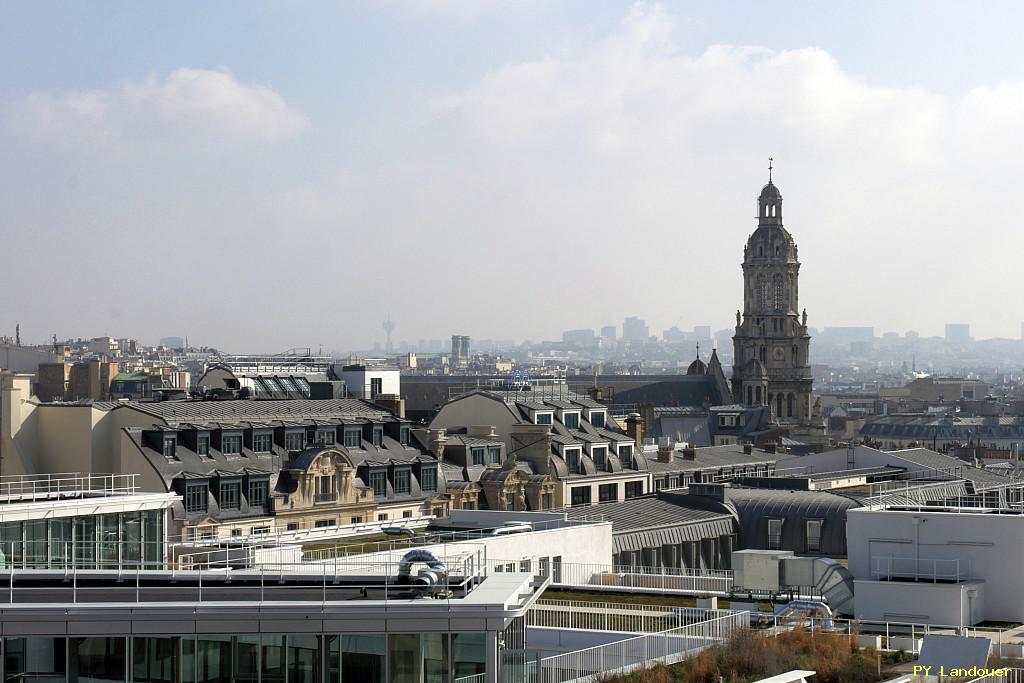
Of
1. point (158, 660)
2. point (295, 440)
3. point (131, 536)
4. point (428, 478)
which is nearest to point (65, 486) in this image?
point (131, 536)

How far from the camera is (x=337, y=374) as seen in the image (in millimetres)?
112938

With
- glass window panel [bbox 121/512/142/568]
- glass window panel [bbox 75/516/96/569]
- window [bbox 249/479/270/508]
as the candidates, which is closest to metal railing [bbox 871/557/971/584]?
glass window panel [bbox 121/512/142/568]

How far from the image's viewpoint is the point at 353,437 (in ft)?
232

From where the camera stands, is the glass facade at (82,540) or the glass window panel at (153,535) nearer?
the glass facade at (82,540)

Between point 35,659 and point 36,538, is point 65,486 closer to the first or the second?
point 36,538

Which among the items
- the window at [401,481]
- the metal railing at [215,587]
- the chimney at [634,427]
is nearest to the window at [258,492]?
the window at [401,481]

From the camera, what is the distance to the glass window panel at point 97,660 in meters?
27.3

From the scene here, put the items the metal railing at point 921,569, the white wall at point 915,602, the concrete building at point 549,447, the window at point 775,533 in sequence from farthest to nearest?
the concrete building at point 549,447
the window at point 775,533
the metal railing at point 921,569
the white wall at point 915,602

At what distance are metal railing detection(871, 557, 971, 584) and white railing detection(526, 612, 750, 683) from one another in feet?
38.0

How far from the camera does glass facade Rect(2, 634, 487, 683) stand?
88.8 ft

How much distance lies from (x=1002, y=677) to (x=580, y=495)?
5106cm

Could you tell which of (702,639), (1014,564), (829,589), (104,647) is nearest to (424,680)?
(104,647)

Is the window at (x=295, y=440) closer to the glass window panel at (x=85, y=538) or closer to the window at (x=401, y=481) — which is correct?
the window at (x=401, y=481)

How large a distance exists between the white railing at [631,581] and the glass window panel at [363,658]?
21.1m
